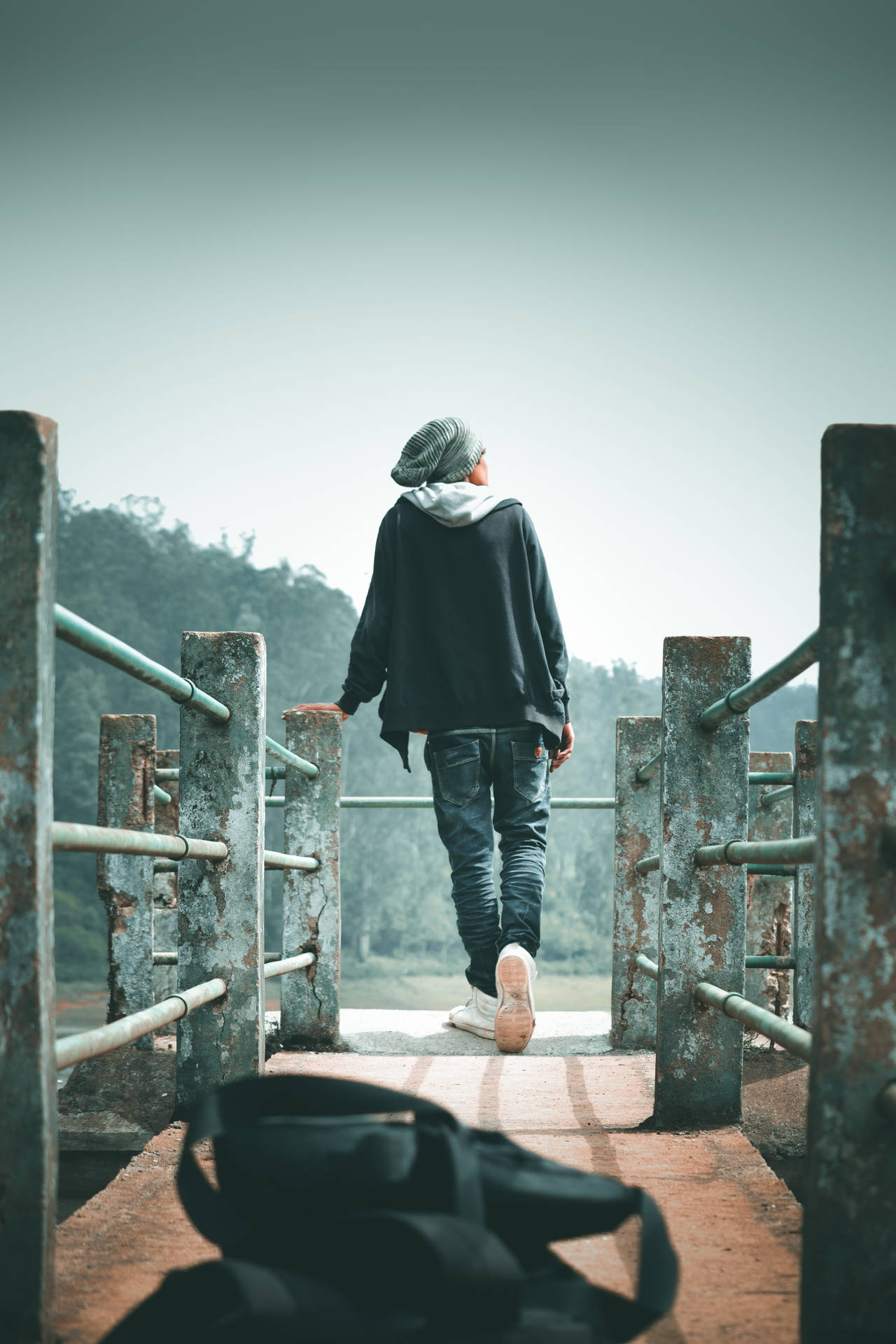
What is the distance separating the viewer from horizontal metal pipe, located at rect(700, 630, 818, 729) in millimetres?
1419

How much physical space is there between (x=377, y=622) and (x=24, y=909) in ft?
5.94

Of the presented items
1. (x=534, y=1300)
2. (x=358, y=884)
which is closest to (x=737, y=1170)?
(x=534, y=1300)

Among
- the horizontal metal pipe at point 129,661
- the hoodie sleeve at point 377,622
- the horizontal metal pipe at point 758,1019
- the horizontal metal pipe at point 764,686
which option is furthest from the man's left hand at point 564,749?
the horizontal metal pipe at point 129,661

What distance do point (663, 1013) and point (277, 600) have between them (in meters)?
41.1

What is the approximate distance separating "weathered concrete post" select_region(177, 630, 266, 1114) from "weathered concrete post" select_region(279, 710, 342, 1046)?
1.18 metres

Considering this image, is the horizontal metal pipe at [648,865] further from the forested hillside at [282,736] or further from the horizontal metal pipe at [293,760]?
the forested hillside at [282,736]

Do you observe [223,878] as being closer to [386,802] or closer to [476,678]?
[476,678]

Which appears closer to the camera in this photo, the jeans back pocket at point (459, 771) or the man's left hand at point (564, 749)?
the jeans back pocket at point (459, 771)

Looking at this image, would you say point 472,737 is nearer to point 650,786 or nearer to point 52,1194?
point 650,786

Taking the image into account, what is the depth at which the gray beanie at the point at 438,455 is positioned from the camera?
2.86 metres

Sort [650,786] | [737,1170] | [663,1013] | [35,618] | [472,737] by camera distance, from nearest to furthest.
→ [35,618], [737,1170], [663,1013], [472,737], [650,786]

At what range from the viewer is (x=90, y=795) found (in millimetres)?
33000

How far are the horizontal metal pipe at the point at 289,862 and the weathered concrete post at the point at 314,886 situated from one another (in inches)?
2.2

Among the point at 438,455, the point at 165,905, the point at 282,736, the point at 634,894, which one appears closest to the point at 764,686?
the point at 438,455
